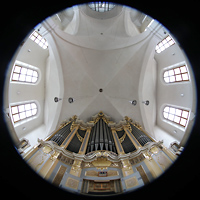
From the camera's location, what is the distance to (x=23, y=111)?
1148cm

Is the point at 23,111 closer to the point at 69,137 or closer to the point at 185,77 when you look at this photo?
the point at 69,137

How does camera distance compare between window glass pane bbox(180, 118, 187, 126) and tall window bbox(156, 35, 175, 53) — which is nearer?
window glass pane bbox(180, 118, 187, 126)

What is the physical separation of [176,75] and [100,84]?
24.2ft

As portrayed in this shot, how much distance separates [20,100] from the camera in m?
11.1

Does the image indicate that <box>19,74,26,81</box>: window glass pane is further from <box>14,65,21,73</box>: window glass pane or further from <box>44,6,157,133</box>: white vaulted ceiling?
<box>44,6,157,133</box>: white vaulted ceiling

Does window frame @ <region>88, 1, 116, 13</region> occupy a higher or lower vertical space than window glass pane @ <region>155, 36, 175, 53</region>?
higher

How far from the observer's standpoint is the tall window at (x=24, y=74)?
1059 centimetres

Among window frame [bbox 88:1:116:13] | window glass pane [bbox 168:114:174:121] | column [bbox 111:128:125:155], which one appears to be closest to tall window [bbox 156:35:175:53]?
window frame [bbox 88:1:116:13]

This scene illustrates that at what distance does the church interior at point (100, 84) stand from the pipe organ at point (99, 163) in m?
0.12

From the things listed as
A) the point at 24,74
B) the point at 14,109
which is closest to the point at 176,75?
the point at 24,74

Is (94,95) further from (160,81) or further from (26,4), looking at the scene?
(26,4)

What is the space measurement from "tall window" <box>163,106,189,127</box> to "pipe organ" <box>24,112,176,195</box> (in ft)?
13.6

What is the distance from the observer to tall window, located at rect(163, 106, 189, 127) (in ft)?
34.2

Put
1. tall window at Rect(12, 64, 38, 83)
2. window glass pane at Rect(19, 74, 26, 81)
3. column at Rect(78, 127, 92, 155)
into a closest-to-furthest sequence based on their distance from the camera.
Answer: column at Rect(78, 127, 92, 155) < tall window at Rect(12, 64, 38, 83) < window glass pane at Rect(19, 74, 26, 81)
